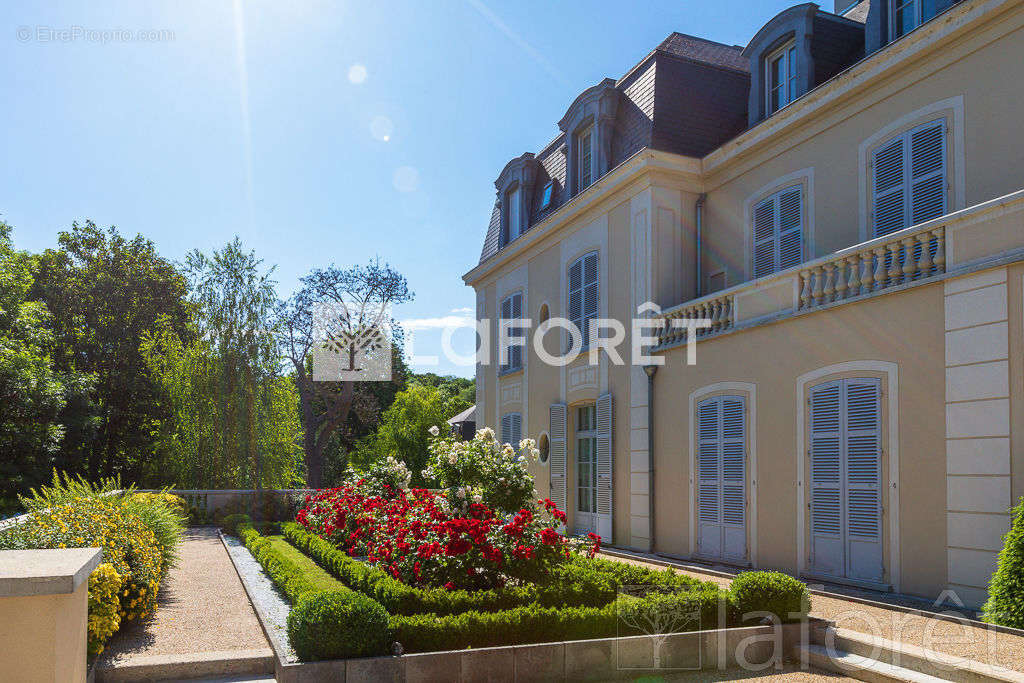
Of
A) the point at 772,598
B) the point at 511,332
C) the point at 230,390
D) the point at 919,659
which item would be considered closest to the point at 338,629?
the point at 772,598

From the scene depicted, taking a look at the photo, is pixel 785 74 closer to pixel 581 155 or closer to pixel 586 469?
pixel 581 155

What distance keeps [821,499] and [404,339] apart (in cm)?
2700

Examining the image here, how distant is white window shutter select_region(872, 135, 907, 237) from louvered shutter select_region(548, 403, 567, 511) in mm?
8299

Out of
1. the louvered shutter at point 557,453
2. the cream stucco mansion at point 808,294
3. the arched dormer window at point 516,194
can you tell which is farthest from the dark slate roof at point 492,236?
the louvered shutter at point 557,453

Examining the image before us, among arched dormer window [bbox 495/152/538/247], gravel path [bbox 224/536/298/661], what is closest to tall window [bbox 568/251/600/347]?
arched dormer window [bbox 495/152/538/247]

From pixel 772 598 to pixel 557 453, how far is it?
10.3 metres

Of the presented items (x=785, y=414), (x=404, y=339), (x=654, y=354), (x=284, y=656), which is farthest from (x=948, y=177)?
(x=404, y=339)

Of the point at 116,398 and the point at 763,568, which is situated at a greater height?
the point at 116,398

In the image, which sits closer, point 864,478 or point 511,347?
point 864,478

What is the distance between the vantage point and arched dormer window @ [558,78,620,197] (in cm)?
1614

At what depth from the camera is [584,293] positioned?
16828 mm

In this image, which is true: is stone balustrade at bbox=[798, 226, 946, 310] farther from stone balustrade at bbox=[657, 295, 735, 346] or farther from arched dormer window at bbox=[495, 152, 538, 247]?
arched dormer window at bbox=[495, 152, 538, 247]

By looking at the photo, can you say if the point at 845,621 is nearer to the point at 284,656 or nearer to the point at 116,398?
the point at 284,656

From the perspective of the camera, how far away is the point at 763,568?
11.3 metres
